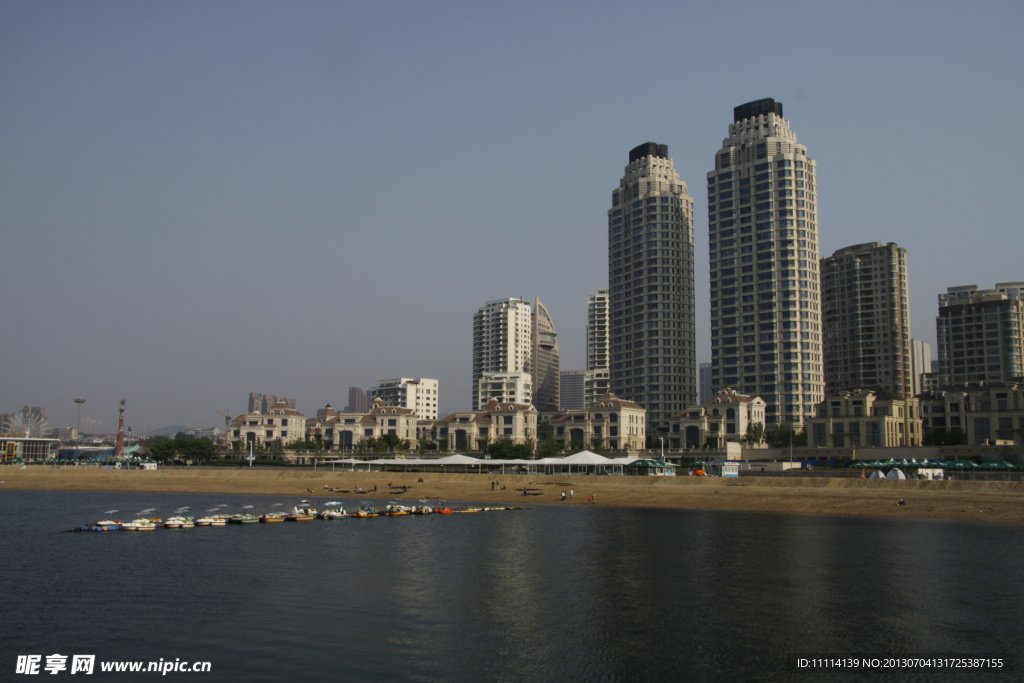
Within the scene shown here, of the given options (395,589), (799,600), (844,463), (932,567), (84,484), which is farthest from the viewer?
(844,463)

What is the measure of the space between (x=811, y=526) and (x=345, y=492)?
70257mm

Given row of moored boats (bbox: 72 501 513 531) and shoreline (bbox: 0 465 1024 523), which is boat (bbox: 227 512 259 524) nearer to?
row of moored boats (bbox: 72 501 513 531)

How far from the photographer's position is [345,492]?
408 feet

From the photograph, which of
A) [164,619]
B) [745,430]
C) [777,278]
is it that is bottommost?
[164,619]

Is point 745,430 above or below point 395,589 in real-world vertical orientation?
above

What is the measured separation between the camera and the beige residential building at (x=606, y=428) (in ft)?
613

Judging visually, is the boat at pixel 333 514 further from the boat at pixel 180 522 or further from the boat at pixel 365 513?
the boat at pixel 180 522

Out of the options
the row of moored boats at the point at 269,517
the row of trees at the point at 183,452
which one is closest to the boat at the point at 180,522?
the row of moored boats at the point at 269,517

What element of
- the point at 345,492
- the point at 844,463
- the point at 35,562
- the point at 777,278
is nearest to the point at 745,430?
the point at 844,463

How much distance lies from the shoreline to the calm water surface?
15473 millimetres

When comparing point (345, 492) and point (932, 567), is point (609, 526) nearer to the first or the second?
point (932, 567)

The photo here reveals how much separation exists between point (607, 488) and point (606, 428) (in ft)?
227

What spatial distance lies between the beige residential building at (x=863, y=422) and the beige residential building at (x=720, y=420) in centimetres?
1577

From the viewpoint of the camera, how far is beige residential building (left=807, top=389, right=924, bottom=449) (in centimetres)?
16088
